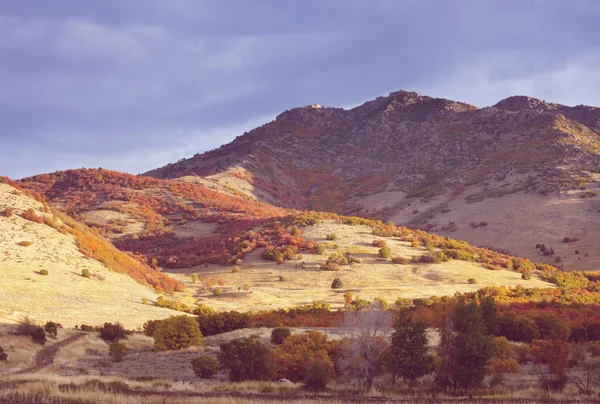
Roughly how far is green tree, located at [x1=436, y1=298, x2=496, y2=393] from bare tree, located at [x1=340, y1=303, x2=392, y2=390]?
2.31m

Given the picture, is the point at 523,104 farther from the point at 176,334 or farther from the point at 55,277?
the point at 176,334

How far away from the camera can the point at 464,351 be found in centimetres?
1820

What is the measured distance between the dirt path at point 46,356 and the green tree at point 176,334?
4084 millimetres

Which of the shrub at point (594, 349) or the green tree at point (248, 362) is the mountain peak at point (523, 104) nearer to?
the shrub at point (594, 349)

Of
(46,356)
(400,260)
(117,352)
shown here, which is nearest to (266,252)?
(400,260)

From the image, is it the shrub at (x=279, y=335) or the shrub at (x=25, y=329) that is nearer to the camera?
the shrub at (x=25, y=329)

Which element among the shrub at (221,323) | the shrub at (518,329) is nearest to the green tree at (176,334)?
the shrub at (221,323)

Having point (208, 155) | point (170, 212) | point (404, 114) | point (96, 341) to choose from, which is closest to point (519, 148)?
point (404, 114)

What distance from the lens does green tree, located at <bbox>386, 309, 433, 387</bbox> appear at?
752 inches

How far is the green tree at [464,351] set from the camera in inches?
713

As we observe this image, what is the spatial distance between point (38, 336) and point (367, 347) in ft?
51.1

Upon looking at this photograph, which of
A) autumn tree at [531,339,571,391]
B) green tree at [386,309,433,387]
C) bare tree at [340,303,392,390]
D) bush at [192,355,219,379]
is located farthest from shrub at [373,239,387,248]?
bush at [192,355,219,379]

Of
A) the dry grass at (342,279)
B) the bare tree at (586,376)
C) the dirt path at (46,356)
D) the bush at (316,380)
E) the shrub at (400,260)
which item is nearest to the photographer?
the bare tree at (586,376)

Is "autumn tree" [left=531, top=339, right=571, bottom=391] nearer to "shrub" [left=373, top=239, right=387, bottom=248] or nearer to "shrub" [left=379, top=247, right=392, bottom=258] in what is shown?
"shrub" [left=379, top=247, right=392, bottom=258]
